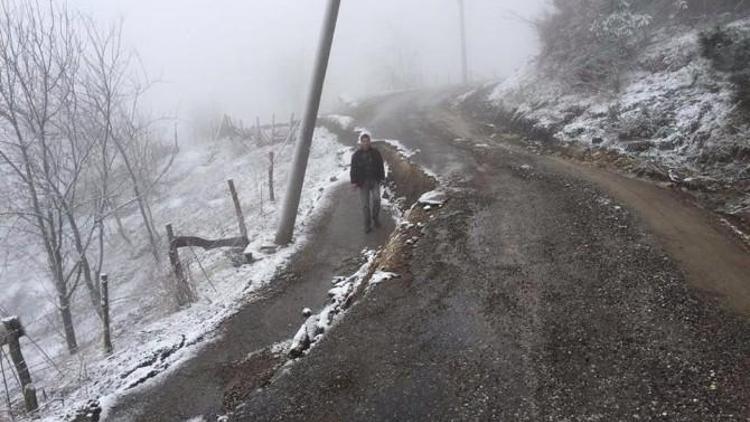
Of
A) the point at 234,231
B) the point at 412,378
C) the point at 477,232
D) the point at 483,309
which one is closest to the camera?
the point at 412,378

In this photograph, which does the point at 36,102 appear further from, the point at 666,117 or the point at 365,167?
the point at 666,117

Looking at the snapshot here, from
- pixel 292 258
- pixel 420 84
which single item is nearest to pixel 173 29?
pixel 420 84

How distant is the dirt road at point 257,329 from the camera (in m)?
5.92

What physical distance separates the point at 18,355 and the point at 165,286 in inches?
119

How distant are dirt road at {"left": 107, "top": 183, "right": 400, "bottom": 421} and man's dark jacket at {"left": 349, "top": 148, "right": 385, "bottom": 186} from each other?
47.7 inches

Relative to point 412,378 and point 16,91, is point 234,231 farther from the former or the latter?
point 412,378

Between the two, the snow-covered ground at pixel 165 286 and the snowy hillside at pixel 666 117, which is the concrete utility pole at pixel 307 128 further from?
the snowy hillside at pixel 666 117

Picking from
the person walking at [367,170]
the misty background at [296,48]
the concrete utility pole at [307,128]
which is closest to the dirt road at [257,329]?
the concrete utility pole at [307,128]

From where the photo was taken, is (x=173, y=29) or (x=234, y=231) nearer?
(x=234, y=231)

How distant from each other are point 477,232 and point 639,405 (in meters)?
4.25

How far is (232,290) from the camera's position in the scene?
8.88m

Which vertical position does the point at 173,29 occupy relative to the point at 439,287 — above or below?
above

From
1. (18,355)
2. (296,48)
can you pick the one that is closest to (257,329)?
(18,355)

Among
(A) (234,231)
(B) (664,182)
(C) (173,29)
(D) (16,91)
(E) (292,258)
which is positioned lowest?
(A) (234,231)
